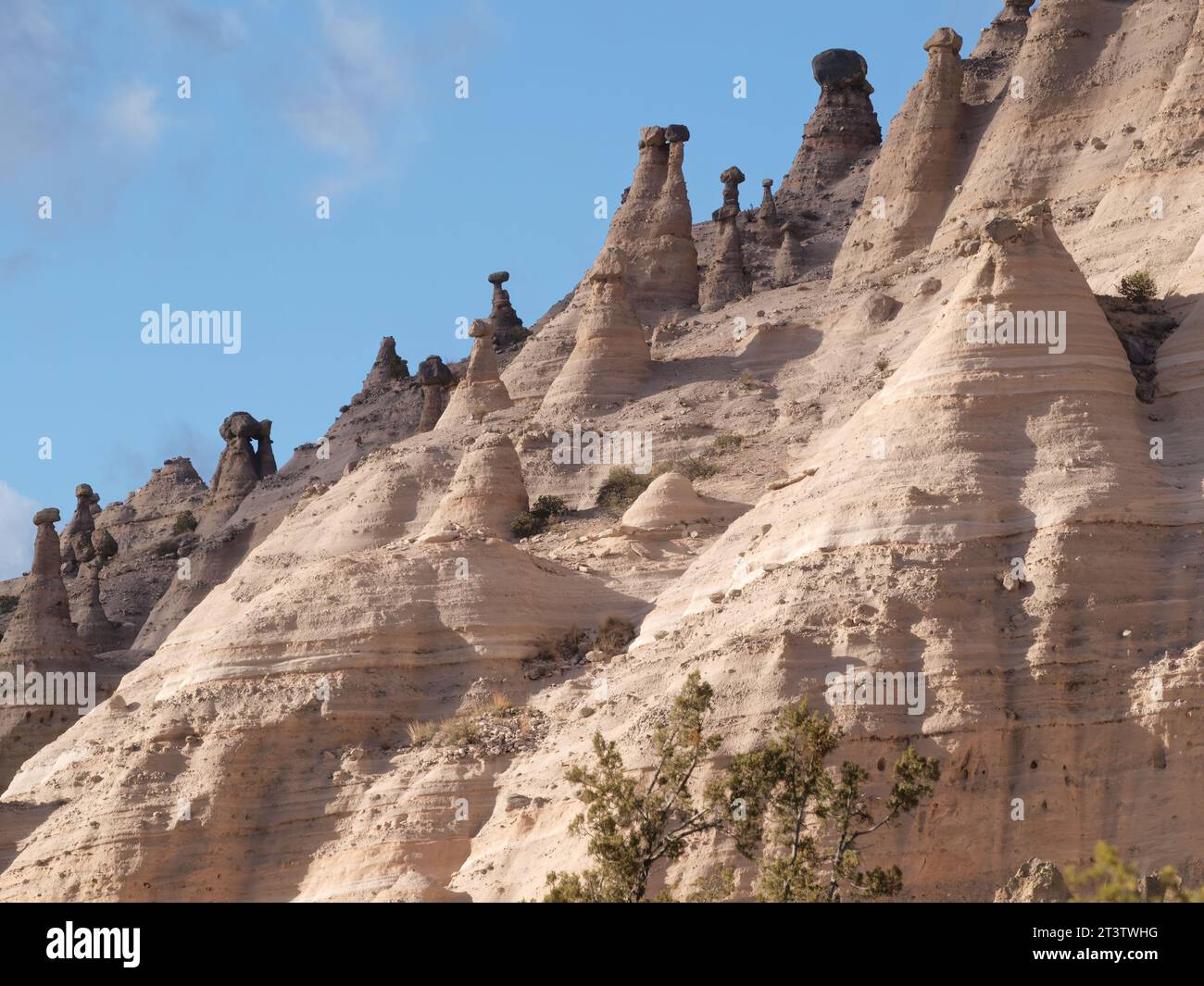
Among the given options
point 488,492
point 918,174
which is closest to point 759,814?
point 488,492

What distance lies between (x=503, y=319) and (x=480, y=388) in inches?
870

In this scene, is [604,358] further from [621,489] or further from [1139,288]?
[1139,288]

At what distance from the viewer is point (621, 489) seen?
2119 inches

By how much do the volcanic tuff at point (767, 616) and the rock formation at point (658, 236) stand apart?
41.6ft

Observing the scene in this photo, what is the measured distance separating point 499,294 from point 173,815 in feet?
177

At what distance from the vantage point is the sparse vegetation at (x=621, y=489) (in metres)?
52.8

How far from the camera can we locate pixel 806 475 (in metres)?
35.3

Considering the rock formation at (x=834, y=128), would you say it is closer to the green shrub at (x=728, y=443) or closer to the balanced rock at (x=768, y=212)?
the balanced rock at (x=768, y=212)

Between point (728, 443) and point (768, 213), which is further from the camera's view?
point (768, 213)

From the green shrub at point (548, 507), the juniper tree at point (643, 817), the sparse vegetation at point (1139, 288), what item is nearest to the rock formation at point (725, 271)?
the green shrub at point (548, 507)

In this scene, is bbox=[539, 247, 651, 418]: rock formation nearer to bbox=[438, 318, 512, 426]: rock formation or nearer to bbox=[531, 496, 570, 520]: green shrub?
bbox=[438, 318, 512, 426]: rock formation
